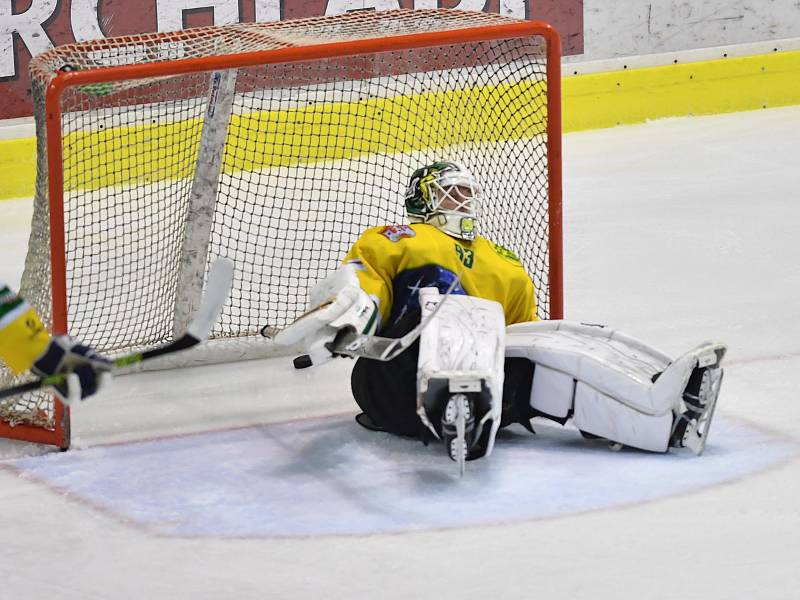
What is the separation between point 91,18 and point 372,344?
11.4 ft

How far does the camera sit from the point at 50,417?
3928 millimetres

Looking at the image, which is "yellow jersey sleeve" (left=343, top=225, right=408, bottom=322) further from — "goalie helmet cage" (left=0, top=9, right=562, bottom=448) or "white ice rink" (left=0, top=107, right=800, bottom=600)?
"goalie helmet cage" (left=0, top=9, right=562, bottom=448)

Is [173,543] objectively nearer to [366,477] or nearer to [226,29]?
[366,477]

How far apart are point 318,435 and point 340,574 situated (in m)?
0.92

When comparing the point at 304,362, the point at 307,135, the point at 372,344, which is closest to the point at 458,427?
the point at 372,344

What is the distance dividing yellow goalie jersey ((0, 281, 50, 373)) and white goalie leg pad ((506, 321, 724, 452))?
4.03ft

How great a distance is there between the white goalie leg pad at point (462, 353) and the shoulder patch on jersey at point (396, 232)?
0.57 feet

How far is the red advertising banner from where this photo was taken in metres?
6.48

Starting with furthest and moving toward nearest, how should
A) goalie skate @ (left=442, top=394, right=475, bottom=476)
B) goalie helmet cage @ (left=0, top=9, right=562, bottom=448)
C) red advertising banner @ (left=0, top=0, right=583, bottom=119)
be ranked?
red advertising banner @ (left=0, top=0, right=583, bottom=119) → goalie helmet cage @ (left=0, top=9, right=562, bottom=448) → goalie skate @ (left=442, top=394, right=475, bottom=476)

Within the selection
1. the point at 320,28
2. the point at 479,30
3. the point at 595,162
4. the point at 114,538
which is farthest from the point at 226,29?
the point at 595,162

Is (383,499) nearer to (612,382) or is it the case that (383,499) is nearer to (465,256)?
(612,382)

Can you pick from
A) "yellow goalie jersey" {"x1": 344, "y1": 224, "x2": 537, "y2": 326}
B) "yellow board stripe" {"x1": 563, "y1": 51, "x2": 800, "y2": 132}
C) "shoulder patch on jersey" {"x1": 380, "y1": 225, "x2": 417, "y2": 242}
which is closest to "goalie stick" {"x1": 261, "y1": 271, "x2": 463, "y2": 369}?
"yellow goalie jersey" {"x1": 344, "y1": 224, "x2": 537, "y2": 326}

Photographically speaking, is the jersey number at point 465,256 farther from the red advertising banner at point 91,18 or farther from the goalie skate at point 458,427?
the red advertising banner at point 91,18

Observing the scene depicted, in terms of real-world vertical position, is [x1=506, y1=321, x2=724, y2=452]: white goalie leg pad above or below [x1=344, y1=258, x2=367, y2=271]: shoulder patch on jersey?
below
